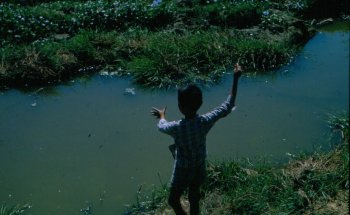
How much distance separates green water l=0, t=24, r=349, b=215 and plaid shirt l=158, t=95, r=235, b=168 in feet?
5.39

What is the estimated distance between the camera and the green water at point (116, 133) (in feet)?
17.7

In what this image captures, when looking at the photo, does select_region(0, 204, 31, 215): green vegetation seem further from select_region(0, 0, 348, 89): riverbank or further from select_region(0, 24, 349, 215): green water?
select_region(0, 0, 348, 89): riverbank

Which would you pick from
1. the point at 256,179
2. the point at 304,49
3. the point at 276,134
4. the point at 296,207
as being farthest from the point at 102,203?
the point at 304,49

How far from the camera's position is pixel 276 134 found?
6.13 metres

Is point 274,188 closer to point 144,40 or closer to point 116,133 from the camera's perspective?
point 116,133

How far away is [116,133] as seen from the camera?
637 centimetres

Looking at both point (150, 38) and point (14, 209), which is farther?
point (150, 38)

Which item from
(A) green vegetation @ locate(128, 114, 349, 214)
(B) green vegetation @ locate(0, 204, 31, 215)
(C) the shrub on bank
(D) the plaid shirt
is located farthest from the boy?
(C) the shrub on bank

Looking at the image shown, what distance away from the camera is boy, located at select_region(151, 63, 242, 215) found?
3465 mm

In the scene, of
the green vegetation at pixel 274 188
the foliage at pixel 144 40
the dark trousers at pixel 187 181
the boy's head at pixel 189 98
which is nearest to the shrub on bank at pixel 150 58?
the foliage at pixel 144 40

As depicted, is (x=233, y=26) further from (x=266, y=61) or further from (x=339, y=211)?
(x=339, y=211)

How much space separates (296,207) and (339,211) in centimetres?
38

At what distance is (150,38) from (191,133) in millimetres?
5590

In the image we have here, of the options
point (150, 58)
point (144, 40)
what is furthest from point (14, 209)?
point (144, 40)
